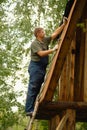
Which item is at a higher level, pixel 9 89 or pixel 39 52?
pixel 39 52

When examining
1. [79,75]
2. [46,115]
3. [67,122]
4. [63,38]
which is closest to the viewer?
[63,38]

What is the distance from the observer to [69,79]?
895 cm

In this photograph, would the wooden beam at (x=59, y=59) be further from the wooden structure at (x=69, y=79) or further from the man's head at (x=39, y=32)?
the man's head at (x=39, y=32)

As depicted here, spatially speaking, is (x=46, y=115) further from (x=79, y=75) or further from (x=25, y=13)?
(x=25, y=13)

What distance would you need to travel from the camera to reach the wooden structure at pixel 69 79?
7887 mm

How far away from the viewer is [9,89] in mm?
23516

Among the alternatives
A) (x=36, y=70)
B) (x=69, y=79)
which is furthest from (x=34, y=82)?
(x=69, y=79)

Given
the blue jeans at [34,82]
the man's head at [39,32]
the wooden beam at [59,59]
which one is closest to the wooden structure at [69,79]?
the wooden beam at [59,59]

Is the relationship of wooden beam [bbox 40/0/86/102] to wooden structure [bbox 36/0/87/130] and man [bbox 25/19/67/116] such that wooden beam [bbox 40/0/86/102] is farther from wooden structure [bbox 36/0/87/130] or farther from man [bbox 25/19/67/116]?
man [bbox 25/19/67/116]

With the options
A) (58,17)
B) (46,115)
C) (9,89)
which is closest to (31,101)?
(46,115)

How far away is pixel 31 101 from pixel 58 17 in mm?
12988

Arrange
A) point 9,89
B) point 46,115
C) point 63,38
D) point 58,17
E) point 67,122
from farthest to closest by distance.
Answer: point 9,89
point 58,17
point 46,115
point 67,122
point 63,38

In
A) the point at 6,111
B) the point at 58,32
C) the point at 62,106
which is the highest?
the point at 58,32

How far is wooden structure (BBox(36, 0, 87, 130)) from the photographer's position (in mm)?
7887
